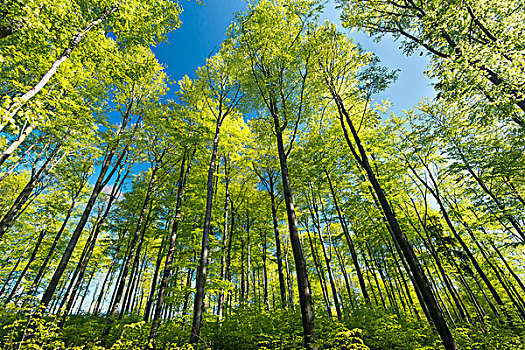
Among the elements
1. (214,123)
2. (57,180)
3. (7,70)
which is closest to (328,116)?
(214,123)

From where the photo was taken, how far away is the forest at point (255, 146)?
719 centimetres

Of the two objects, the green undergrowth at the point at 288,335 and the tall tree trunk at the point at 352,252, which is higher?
the tall tree trunk at the point at 352,252

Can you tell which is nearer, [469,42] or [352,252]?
[469,42]

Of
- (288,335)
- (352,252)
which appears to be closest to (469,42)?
(352,252)

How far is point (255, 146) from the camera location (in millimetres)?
15992

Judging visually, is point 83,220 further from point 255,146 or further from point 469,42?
point 469,42

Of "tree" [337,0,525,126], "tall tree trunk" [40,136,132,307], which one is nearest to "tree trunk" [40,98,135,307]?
"tall tree trunk" [40,136,132,307]

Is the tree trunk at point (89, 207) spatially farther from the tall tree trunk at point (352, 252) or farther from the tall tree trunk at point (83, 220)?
the tall tree trunk at point (352, 252)

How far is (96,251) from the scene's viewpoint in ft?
64.2

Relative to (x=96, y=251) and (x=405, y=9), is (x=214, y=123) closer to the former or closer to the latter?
(x=405, y=9)

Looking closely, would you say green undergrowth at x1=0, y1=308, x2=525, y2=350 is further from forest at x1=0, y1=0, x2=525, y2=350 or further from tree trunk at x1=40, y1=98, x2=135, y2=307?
tree trunk at x1=40, y1=98, x2=135, y2=307

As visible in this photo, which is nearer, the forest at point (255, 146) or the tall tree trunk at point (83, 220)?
the forest at point (255, 146)

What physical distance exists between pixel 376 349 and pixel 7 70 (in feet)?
64.6

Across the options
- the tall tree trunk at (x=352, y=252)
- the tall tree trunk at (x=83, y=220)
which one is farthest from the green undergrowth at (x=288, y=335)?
the tall tree trunk at (x=352, y=252)
